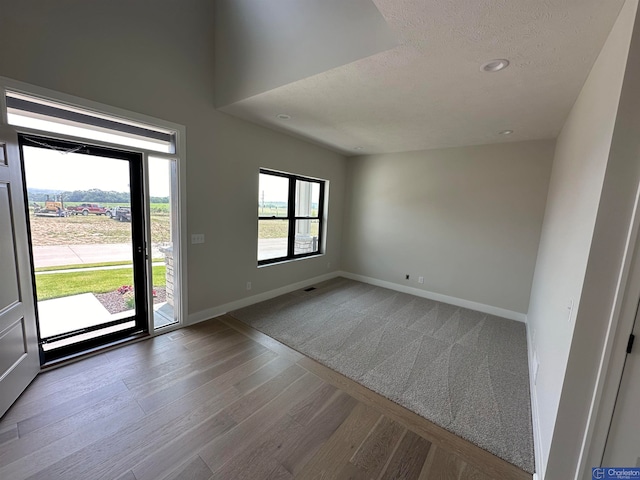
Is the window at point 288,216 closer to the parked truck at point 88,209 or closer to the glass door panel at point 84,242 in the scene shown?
the glass door panel at point 84,242

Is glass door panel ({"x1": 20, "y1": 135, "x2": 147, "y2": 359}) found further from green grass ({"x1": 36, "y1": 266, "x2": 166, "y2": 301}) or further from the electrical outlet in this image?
the electrical outlet

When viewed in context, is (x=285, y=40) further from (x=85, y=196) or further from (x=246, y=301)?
(x=246, y=301)

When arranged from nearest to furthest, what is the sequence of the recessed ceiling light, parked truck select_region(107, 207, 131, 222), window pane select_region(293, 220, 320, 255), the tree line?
the recessed ceiling light < the tree line < parked truck select_region(107, 207, 131, 222) < window pane select_region(293, 220, 320, 255)

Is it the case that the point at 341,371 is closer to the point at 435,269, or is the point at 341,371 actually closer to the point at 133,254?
the point at 133,254

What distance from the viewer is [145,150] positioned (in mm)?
2613

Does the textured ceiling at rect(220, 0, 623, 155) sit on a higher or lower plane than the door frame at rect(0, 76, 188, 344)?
higher

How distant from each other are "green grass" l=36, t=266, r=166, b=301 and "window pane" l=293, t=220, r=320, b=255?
2.36 m

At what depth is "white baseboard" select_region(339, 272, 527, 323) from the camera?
383 centimetres

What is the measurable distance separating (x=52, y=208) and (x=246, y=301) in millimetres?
2346

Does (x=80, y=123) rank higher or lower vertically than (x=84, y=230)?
higher

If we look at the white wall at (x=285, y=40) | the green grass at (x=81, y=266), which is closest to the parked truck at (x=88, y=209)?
the green grass at (x=81, y=266)

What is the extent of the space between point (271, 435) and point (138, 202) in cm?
254

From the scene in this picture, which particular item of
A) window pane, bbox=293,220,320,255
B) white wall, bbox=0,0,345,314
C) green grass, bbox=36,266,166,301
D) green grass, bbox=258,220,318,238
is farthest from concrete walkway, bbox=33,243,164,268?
window pane, bbox=293,220,320,255

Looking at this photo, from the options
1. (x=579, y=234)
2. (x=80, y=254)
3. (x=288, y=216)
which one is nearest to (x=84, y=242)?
(x=80, y=254)
